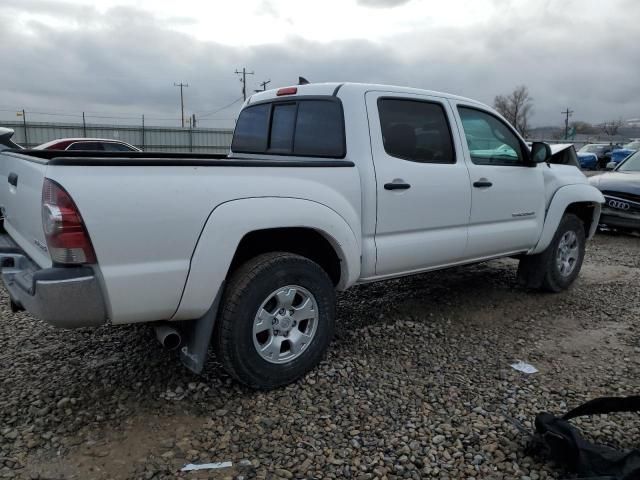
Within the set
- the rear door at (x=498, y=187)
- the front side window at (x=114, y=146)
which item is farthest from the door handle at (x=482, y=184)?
the front side window at (x=114, y=146)

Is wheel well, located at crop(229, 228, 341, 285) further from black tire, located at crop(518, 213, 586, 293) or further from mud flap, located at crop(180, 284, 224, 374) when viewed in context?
black tire, located at crop(518, 213, 586, 293)

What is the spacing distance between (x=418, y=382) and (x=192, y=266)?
171 cm

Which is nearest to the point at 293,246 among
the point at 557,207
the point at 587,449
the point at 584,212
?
the point at 587,449

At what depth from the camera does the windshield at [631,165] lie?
1015cm

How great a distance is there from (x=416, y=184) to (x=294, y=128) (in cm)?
107

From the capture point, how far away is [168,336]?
3.11 metres

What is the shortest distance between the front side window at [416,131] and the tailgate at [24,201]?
2258 mm

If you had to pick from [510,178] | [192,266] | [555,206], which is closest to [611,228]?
[555,206]

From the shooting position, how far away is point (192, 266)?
2.88 m

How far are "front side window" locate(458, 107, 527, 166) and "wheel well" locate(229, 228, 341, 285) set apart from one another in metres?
1.65

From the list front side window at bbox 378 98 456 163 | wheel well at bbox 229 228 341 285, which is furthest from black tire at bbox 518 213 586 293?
wheel well at bbox 229 228 341 285

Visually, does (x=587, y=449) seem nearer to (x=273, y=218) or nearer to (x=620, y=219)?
(x=273, y=218)

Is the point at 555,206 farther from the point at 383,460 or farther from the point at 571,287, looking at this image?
the point at 383,460

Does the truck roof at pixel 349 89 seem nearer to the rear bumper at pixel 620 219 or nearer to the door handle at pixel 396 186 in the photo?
the door handle at pixel 396 186
